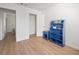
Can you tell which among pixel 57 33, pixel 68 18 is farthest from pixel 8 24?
pixel 68 18

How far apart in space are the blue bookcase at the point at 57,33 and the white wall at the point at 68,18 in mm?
162

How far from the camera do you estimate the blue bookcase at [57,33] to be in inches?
113

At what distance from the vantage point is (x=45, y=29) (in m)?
2.88

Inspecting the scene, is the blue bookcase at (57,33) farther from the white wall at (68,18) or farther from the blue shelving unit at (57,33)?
the white wall at (68,18)

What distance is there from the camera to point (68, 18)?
10.3 ft

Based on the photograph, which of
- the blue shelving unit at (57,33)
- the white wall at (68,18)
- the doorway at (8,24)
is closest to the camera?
the white wall at (68,18)

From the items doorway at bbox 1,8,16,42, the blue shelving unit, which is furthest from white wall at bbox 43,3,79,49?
doorway at bbox 1,8,16,42

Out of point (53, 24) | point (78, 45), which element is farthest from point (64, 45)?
point (53, 24)

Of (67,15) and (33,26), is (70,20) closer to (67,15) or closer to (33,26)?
(67,15)

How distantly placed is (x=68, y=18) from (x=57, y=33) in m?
0.64

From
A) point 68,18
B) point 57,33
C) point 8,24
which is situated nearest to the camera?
point 57,33

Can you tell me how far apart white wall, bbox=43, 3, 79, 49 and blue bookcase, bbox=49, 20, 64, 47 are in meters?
0.16

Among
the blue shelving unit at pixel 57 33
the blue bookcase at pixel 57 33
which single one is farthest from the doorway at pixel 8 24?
the blue bookcase at pixel 57 33

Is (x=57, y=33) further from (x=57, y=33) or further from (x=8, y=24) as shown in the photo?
(x=8, y=24)
